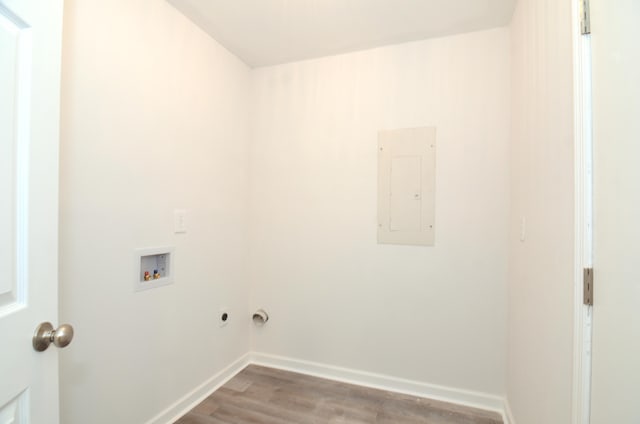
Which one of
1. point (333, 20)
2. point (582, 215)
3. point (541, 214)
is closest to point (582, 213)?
point (582, 215)

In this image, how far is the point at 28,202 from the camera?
0.76m

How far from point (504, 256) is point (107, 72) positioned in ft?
8.27

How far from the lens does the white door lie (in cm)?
71

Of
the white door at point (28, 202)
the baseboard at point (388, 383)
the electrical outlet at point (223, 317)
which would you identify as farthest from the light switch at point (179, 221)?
the baseboard at point (388, 383)

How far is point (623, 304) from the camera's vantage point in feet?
2.45

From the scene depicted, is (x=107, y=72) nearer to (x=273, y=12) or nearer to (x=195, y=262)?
(x=273, y=12)

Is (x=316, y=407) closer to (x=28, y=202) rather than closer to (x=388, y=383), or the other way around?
(x=388, y=383)

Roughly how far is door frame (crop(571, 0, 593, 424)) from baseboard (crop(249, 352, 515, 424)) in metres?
1.12

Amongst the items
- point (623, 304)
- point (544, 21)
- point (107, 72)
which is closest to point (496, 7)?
point (544, 21)

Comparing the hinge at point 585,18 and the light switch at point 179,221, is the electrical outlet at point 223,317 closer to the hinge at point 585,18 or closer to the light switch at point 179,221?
the light switch at point 179,221

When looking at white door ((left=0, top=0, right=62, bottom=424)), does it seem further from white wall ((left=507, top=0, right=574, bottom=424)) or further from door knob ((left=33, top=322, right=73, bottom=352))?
white wall ((left=507, top=0, right=574, bottom=424))

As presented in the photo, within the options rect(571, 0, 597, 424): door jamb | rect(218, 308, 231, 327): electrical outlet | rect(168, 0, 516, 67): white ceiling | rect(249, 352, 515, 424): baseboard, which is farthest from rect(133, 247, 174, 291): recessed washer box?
rect(571, 0, 597, 424): door jamb

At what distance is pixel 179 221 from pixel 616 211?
6.57 ft

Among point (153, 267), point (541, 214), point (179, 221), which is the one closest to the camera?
point (541, 214)
